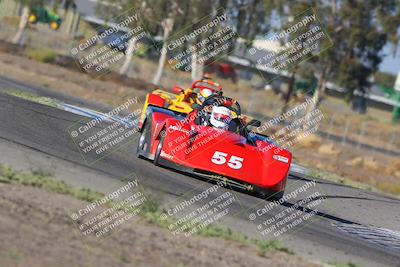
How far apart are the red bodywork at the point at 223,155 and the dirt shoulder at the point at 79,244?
4.24 m

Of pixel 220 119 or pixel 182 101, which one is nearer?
pixel 220 119

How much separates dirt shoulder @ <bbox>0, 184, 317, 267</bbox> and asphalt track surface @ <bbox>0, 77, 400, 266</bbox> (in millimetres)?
1357

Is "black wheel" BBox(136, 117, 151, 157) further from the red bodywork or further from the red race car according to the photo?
the red bodywork

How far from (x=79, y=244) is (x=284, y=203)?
7.04m

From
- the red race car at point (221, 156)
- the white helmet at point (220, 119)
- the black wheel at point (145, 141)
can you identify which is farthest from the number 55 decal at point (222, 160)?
the black wheel at point (145, 141)

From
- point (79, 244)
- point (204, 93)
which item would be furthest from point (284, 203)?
point (79, 244)

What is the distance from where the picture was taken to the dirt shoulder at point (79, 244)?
725 centimetres

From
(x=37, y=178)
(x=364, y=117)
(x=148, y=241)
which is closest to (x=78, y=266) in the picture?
(x=148, y=241)

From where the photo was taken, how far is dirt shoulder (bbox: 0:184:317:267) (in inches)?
285

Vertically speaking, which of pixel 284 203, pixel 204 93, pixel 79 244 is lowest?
pixel 204 93

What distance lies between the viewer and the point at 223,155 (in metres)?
13.6

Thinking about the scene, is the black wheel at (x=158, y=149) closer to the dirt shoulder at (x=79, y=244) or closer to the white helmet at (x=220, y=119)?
the white helmet at (x=220, y=119)

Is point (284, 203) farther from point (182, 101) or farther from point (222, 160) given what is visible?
point (182, 101)

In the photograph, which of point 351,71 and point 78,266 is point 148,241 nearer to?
point 78,266
